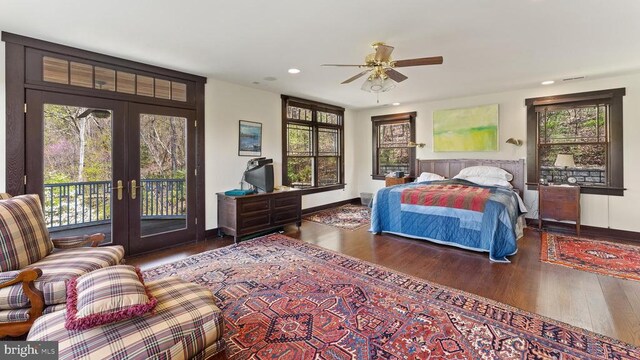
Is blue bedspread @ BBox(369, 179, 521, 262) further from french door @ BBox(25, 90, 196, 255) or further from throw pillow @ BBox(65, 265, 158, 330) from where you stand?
throw pillow @ BBox(65, 265, 158, 330)

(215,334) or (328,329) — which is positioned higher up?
(215,334)

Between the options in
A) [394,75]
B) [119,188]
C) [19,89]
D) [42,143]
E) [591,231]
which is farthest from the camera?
[591,231]

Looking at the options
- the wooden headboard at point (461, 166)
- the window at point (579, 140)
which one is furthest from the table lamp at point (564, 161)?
the wooden headboard at point (461, 166)

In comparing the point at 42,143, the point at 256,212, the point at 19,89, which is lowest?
the point at 256,212

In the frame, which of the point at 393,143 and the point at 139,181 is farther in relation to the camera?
the point at 393,143

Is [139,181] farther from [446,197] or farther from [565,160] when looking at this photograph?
[565,160]

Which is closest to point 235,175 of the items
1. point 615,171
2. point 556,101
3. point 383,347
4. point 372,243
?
point 372,243

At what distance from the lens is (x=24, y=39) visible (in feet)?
10.0

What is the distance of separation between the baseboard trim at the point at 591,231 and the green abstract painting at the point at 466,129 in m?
1.61

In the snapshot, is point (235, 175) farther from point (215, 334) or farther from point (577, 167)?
point (577, 167)

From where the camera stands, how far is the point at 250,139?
17.4ft

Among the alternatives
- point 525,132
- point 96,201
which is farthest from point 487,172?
point 96,201

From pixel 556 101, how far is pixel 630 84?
0.89m

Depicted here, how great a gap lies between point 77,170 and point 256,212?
2325mm
